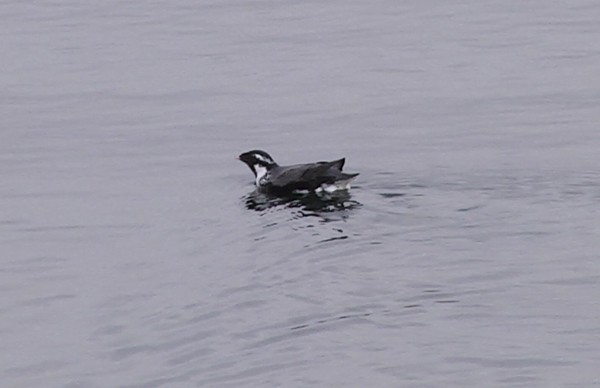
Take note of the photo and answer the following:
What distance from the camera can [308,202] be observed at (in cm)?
2412

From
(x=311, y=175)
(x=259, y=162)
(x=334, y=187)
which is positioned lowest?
(x=334, y=187)

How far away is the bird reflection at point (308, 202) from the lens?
76.9 feet

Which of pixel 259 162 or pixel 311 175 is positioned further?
pixel 259 162

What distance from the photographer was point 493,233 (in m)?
21.0

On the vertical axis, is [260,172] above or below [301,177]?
above

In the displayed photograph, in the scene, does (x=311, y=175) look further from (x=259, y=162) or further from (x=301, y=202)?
→ (x=259, y=162)

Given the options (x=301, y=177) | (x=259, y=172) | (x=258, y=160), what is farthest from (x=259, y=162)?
(x=301, y=177)

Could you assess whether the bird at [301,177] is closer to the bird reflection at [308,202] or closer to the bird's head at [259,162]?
the bird's head at [259,162]

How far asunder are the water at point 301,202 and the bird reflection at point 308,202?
0.11m

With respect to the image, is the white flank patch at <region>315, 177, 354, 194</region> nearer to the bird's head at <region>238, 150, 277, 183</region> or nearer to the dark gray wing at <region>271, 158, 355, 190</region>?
the dark gray wing at <region>271, 158, 355, 190</region>

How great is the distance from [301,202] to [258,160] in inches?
69.0

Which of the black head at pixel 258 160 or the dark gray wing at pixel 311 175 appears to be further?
the black head at pixel 258 160

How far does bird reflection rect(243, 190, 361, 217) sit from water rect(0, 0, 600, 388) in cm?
11

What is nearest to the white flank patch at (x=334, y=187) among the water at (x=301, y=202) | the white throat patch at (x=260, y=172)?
the water at (x=301, y=202)
